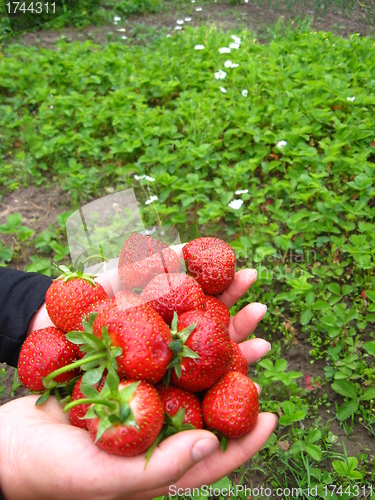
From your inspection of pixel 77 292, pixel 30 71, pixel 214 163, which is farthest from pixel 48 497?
pixel 30 71

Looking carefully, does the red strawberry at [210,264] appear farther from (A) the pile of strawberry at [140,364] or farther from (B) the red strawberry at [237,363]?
(B) the red strawberry at [237,363]

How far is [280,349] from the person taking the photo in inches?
94.7

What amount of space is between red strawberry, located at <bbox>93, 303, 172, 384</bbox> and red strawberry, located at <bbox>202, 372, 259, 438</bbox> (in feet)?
0.60

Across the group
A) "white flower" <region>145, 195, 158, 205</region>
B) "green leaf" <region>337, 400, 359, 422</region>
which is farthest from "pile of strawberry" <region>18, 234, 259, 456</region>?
"white flower" <region>145, 195, 158, 205</region>

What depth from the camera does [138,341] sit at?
1.40m

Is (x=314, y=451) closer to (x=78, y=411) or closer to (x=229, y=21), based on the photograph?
(x=78, y=411)

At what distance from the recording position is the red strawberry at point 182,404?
1.48 m

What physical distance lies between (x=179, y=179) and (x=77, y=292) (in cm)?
173

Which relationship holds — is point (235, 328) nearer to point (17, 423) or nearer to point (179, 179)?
point (17, 423)

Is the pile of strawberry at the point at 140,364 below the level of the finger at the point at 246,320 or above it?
above

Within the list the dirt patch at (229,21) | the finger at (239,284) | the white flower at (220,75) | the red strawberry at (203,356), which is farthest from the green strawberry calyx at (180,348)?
the dirt patch at (229,21)

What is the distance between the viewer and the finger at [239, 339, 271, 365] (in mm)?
1847

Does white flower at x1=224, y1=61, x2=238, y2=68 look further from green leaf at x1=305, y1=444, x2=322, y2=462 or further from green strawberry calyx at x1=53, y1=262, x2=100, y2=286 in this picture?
green leaf at x1=305, y1=444, x2=322, y2=462

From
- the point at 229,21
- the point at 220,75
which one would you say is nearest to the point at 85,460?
the point at 220,75
